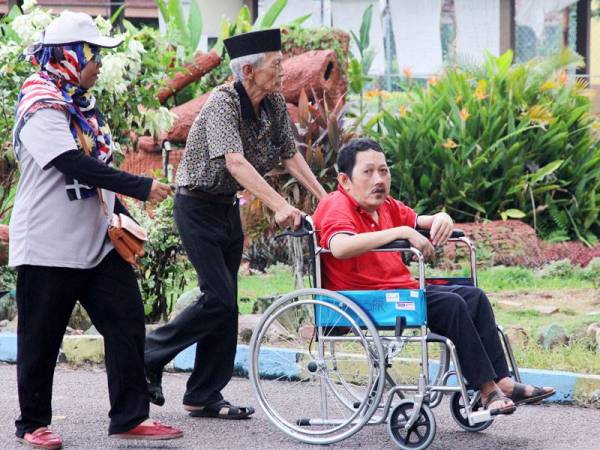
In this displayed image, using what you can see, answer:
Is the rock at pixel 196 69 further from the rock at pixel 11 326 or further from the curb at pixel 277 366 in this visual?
the curb at pixel 277 366

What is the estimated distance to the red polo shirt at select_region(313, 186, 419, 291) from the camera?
17.5ft

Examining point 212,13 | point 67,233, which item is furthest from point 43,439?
point 212,13

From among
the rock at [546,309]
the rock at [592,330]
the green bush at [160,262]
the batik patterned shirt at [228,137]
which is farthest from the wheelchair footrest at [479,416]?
the rock at [546,309]

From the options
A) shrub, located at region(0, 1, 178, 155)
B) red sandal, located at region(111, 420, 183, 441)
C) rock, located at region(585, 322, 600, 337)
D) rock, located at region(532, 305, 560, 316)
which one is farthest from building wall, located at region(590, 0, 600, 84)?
red sandal, located at region(111, 420, 183, 441)

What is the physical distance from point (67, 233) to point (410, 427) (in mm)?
1604

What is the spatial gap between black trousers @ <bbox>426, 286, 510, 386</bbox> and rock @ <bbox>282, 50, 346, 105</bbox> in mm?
6422

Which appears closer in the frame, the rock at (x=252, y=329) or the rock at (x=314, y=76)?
the rock at (x=252, y=329)

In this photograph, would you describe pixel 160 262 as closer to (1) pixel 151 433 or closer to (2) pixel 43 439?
(1) pixel 151 433

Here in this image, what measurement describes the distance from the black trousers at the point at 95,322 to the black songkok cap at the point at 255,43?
1.08m

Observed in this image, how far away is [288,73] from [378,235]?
6782mm

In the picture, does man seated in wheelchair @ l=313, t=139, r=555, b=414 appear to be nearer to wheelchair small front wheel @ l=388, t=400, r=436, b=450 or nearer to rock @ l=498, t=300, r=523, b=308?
wheelchair small front wheel @ l=388, t=400, r=436, b=450

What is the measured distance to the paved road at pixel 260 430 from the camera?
5.36 m

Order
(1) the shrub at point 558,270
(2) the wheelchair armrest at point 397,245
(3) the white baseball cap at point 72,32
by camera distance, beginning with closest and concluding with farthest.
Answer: (3) the white baseball cap at point 72,32, (2) the wheelchair armrest at point 397,245, (1) the shrub at point 558,270

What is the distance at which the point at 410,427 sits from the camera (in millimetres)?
5102
